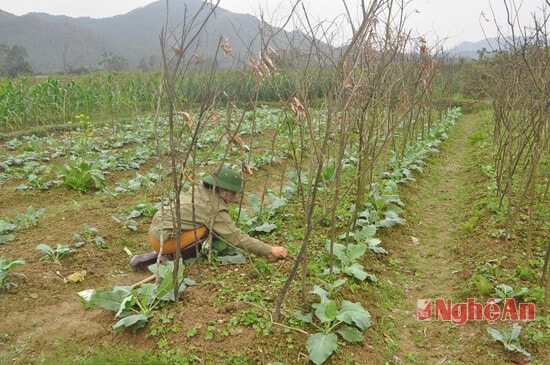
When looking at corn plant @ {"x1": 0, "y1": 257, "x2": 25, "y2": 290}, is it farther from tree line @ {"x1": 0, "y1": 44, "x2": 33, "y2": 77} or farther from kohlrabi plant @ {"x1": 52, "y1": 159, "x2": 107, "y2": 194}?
tree line @ {"x1": 0, "y1": 44, "x2": 33, "y2": 77}

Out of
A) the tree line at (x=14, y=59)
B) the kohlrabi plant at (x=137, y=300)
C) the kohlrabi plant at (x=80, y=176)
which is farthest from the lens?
the tree line at (x=14, y=59)

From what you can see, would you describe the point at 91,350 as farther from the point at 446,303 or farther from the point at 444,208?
the point at 444,208

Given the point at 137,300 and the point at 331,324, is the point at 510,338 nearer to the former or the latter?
the point at 331,324

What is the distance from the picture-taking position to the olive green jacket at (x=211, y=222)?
3879 millimetres

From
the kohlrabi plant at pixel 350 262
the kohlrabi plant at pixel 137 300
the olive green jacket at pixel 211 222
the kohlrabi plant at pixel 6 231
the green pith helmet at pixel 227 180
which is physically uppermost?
the green pith helmet at pixel 227 180

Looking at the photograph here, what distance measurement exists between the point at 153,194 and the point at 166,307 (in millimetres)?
3367

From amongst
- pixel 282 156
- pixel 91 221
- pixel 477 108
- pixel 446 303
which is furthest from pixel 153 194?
pixel 477 108

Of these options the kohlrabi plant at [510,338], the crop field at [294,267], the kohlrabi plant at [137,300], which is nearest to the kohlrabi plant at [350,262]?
the crop field at [294,267]

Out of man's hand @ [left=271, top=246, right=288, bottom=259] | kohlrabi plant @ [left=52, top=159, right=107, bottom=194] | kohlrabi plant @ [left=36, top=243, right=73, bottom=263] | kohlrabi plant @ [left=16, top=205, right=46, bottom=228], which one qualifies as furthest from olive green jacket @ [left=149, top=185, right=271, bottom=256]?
kohlrabi plant @ [left=52, top=159, right=107, bottom=194]

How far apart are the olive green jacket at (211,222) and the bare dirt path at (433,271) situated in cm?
134

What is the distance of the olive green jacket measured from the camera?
12.7 feet

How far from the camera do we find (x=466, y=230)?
17.5ft

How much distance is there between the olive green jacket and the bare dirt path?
134 cm

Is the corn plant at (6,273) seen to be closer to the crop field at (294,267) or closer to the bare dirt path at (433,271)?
the crop field at (294,267)
